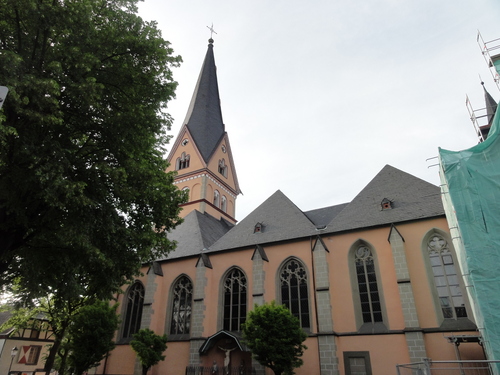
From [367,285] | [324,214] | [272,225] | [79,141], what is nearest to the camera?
[79,141]

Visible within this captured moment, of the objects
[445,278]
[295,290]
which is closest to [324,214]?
[295,290]

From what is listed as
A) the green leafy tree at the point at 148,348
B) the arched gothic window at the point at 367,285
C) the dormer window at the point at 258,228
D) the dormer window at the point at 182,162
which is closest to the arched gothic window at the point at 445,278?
the arched gothic window at the point at 367,285

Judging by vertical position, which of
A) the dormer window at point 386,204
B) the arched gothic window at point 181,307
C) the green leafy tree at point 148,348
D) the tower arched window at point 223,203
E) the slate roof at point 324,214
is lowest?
the green leafy tree at point 148,348

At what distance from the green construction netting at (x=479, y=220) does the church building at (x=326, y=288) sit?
1.88 metres

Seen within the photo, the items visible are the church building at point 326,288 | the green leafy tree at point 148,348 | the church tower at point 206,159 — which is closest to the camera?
the church building at point 326,288

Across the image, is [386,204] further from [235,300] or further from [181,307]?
[181,307]

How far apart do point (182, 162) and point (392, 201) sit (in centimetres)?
1918

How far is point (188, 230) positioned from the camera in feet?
78.4

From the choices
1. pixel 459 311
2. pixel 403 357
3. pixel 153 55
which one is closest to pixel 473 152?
pixel 459 311

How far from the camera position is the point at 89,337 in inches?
672

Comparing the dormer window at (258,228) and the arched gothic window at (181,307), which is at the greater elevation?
the dormer window at (258,228)

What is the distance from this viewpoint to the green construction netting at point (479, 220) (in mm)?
11078

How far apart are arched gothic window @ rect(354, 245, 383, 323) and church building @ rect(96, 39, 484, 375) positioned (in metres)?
0.04

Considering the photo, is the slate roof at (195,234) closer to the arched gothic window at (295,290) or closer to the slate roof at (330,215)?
the slate roof at (330,215)
